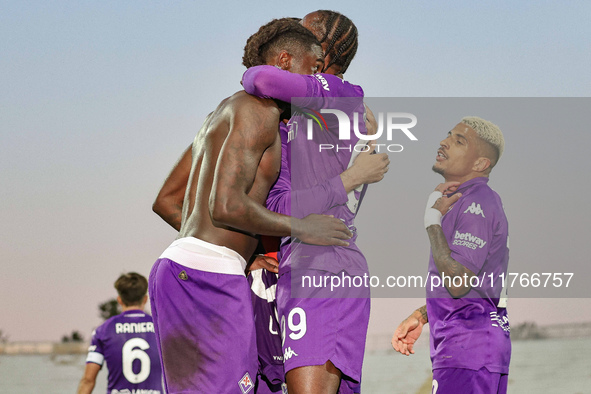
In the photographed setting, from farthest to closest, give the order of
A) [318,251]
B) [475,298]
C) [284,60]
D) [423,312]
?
[423,312]
[475,298]
[284,60]
[318,251]

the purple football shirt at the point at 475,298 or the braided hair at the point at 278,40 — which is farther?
the purple football shirt at the point at 475,298

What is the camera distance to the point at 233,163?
115 inches

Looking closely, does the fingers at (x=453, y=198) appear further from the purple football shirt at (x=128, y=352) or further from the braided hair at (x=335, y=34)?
the purple football shirt at (x=128, y=352)

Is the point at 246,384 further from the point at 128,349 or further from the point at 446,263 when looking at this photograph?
the point at 128,349

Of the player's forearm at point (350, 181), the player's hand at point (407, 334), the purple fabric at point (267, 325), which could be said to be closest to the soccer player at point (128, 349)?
the player's hand at point (407, 334)

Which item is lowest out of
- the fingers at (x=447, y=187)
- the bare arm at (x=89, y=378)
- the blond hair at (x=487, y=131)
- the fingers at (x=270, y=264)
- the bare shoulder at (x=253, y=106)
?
the bare arm at (x=89, y=378)

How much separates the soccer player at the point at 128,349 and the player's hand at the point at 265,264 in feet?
13.1

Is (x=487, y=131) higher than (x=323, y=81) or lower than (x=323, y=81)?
higher

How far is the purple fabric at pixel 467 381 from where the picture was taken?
158 inches

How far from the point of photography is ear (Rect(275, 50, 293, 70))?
10.8 feet

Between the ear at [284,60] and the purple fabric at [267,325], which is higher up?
the ear at [284,60]

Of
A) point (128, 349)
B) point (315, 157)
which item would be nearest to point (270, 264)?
point (315, 157)

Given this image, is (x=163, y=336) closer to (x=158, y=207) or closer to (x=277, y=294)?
(x=277, y=294)

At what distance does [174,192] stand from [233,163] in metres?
0.93
